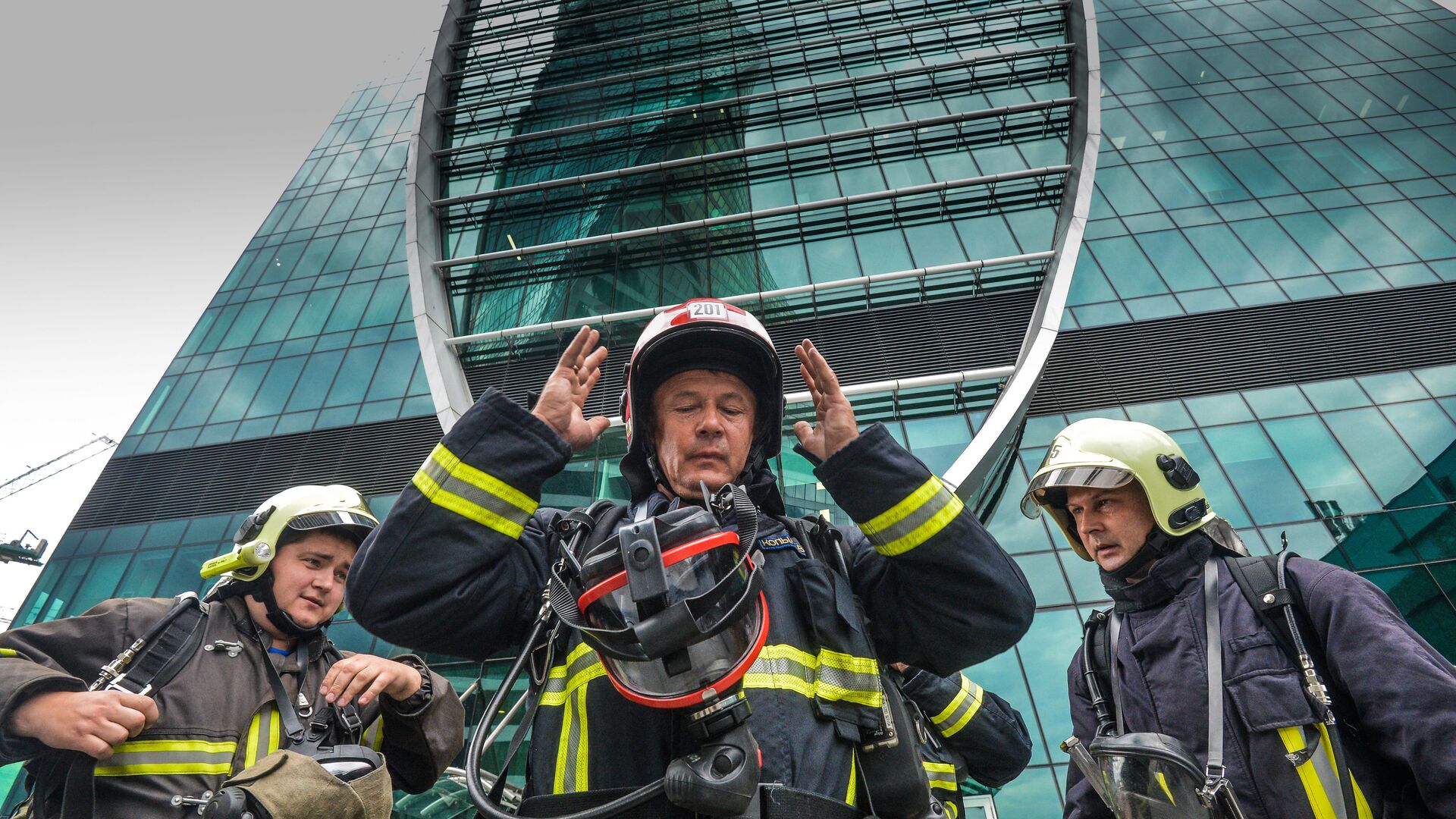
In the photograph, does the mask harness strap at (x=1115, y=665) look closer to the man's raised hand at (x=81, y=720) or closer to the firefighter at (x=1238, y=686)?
the firefighter at (x=1238, y=686)

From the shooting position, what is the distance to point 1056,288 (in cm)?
1060

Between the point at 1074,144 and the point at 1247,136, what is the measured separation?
6.74m

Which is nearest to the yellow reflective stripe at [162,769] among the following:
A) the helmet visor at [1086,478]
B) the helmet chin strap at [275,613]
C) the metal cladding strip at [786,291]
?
the helmet chin strap at [275,613]

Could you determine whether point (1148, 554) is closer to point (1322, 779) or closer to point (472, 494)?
point (1322, 779)

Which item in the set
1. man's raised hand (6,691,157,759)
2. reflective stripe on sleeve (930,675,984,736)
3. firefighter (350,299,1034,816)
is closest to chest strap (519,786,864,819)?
firefighter (350,299,1034,816)

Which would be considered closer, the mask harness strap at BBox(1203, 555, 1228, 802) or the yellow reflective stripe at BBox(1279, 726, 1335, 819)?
the yellow reflective stripe at BBox(1279, 726, 1335, 819)

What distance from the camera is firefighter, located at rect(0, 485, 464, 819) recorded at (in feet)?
8.17

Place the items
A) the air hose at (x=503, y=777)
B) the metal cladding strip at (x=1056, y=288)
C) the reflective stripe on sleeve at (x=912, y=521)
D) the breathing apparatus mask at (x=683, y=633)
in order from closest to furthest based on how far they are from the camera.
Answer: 1. the breathing apparatus mask at (x=683, y=633)
2. the air hose at (x=503, y=777)
3. the reflective stripe on sleeve at (x=912, y=521)
4. the metal cladding strip at (x=1056, y=288)

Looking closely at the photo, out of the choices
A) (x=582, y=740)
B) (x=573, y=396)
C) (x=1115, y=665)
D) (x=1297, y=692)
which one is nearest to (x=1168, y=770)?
(x=1297, y=692)

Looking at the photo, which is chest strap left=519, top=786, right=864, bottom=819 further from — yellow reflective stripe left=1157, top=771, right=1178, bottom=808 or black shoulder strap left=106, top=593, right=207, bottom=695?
black shoulder strap left=106, top=593, right=207, bottom=695

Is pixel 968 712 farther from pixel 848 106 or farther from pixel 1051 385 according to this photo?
pixel 848 106

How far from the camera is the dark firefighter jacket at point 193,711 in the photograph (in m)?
2.62

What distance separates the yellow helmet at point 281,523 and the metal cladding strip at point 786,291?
7778 mm

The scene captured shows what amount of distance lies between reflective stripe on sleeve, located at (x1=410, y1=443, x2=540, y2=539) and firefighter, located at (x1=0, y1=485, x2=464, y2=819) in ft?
4.13
